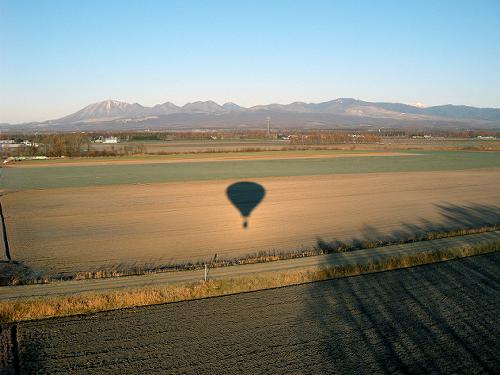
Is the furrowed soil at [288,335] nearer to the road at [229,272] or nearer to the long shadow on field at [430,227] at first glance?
the road at [229,272]

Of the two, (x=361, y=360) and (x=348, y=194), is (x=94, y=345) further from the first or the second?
(x=348, y=194)

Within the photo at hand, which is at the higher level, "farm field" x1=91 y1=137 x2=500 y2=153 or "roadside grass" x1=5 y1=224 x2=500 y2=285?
"roadside grass" x1=5 y1=224 x2=500 y2=285

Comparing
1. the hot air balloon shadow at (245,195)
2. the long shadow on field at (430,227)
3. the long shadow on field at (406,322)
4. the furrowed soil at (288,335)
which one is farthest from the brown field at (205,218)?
the long shadow on field at (406,322)

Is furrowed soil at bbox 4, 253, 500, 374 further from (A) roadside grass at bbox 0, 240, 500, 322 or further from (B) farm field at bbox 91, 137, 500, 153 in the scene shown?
(B) farm field at bbox 91, 137, 500, 153

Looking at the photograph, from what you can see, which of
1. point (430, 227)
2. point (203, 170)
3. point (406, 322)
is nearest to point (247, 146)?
point (203, 170)

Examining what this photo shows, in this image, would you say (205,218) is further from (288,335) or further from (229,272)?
(288,335)

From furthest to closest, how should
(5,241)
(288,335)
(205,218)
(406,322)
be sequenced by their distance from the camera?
(205,218), (5,241), (406,322), (288,335)

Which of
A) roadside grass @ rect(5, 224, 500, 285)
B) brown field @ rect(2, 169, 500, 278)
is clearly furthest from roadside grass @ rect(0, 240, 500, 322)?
brown field @ rect(2, 169, 500, 278)
